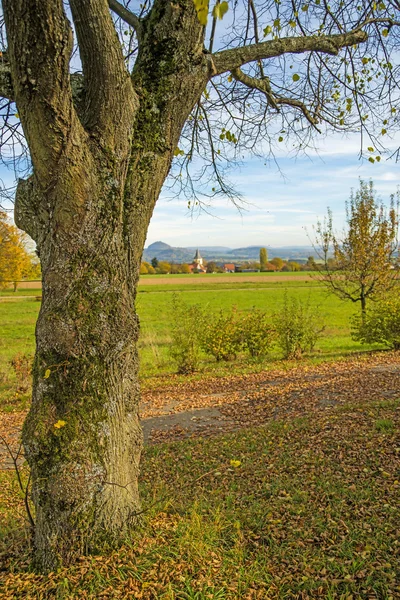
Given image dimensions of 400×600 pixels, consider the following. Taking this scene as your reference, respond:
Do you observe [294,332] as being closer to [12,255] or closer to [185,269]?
[12,255]

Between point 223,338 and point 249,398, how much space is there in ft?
14.6

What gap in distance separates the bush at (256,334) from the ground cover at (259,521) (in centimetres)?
652

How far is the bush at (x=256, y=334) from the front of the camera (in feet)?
41.3

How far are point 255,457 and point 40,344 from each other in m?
2.93

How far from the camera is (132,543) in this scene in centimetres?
277

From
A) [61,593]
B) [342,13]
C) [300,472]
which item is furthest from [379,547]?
[342,13]

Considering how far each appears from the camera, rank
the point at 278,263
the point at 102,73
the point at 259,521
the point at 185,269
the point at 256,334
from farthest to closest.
Answer: the point at 278,263 → the point at 185,269 → the point at 256,334 → the point at 259,521 → the point at 102,73

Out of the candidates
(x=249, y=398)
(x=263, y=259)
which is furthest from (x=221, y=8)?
(x=263, y=259)

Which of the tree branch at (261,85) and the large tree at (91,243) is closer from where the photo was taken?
the large tree at (91,243)

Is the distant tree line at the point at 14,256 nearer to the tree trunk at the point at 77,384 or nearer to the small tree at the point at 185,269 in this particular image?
the tree trunk at the point at 77,384

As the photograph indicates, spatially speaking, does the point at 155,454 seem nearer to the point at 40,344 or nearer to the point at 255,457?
the point at 255,457

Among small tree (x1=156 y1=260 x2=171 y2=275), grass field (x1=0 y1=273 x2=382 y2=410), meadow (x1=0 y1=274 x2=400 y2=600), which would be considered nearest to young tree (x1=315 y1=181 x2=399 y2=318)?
grass field (x1=0 y1=273 x2=382 y2=410)

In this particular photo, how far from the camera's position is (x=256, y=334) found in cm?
1258

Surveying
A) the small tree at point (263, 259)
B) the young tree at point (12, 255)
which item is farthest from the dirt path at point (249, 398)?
the small tree at point (263, 259)
